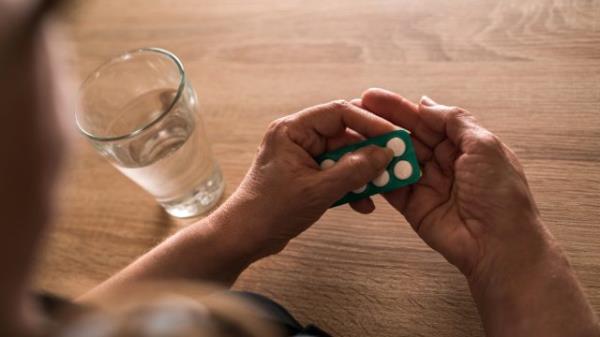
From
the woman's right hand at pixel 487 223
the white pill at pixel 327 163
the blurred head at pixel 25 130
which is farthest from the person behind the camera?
the white pill at pixel 327 163

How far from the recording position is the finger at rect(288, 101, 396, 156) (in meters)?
0.56

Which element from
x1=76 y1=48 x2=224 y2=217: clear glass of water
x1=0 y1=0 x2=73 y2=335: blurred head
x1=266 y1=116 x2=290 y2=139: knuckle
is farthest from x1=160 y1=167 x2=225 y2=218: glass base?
x1=0 y1=0 x2=73 y2=335: blurred head

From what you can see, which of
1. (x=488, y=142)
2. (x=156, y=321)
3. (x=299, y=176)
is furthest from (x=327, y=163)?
(x=156, y=321)

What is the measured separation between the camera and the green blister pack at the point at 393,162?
542 mm

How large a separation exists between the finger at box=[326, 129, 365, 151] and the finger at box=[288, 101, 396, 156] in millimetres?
17

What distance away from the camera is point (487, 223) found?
0.50 meters

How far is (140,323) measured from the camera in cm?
25

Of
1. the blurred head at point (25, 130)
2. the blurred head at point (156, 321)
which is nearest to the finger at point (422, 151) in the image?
the blurred head at point (156, 321)

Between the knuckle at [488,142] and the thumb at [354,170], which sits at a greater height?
the knuckle at [488,142]

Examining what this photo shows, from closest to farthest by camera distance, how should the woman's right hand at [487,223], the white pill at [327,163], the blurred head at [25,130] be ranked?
the blurred head at [25,130]
the woman's right hand at [487,223]
the white pill at [327,163]

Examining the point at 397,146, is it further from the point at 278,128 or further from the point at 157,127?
the point at 157,127

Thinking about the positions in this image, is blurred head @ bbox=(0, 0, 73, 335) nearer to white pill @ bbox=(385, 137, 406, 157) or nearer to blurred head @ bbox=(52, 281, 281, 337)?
blurred head @ bbox=(52, 281, 281, 337)

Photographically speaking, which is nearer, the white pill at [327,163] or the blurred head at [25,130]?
the blurred head at [25,130]

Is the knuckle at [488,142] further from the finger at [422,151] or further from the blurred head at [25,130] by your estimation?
the blurred head at [25,130]
